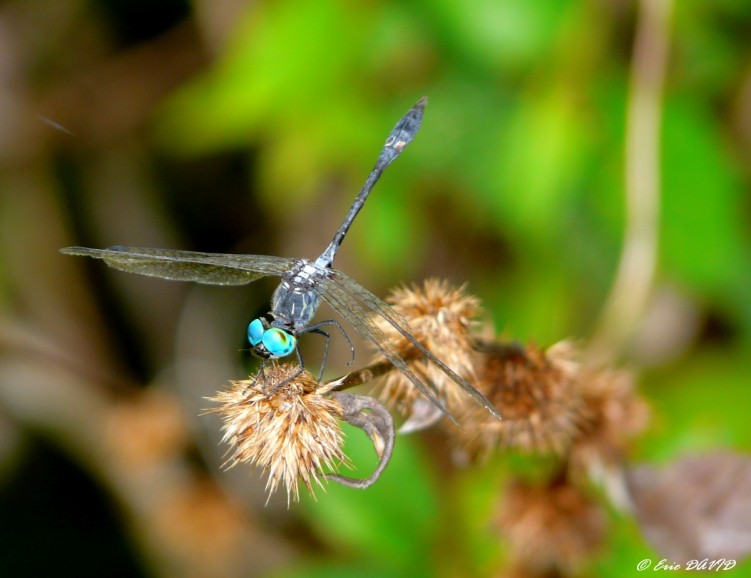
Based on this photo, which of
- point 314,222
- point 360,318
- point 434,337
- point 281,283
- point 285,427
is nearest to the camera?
point 285,427

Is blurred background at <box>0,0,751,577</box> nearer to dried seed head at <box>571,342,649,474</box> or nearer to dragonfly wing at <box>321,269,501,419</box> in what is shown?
dried seed head at <box>571,342,649,474</box>

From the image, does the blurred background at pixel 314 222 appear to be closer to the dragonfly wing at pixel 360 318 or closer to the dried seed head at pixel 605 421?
the dried seed head at pixel 605 421

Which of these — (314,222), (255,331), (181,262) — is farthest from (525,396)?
(314,222)

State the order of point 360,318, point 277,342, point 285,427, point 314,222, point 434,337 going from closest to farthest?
1. point 285,427
2. point 434,337
3. point 360,318
4. point 277,342
5. point 314,222

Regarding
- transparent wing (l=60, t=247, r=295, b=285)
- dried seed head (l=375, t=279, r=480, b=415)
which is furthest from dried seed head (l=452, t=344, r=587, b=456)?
transparent wing (l=60, t=247, r=295, b=285)

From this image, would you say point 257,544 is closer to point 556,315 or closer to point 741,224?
point 556,315

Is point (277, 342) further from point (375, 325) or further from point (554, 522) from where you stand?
point (554, 522)

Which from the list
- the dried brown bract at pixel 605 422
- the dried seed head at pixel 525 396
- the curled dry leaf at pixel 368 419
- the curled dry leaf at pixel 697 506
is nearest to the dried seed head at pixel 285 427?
the curled dry leaf at pixel 368 419
